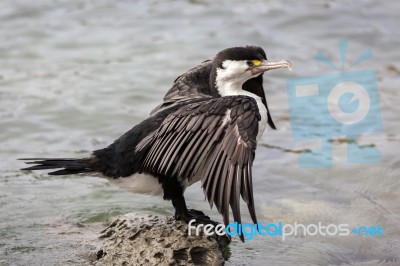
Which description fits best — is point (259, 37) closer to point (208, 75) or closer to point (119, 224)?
point (208, 75)

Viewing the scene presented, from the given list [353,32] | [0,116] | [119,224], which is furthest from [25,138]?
[353,32]

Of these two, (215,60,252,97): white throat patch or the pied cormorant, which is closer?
the pied cormorant

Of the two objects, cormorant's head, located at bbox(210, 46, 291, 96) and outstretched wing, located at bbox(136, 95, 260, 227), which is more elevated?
cormorant's head, located at bbox(210, 46, 291, 96)

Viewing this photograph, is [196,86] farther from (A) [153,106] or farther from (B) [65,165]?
(A) [153,106]

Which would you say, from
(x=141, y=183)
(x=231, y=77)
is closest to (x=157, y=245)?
(x=141, y=183)

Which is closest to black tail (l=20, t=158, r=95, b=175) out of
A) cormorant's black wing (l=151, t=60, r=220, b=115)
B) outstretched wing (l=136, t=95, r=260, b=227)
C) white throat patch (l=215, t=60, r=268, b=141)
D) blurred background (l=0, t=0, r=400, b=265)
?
outstretched wing (l=136, t=95, r=260, b=227)

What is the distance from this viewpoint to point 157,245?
5.41 m

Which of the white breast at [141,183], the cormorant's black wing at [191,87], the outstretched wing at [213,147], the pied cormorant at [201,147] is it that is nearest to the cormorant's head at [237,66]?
the pied cormorant at [201,147]

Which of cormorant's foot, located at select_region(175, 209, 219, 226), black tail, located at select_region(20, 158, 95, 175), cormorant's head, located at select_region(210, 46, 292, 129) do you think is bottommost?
cormorant's foot, located at select_region(175, 209, 219, 226)

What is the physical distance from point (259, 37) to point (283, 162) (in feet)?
13.7

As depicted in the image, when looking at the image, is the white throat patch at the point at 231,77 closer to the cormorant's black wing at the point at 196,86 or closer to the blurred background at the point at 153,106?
the cormorant's black wing at the point at 196,86

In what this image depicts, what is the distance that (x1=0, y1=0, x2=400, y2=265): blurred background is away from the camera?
253 inches

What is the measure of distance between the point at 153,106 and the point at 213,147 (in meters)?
5.06

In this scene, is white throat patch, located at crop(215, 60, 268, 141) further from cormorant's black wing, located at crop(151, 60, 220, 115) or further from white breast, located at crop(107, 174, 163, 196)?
white breast, located at crop(107, 174, 163, 196)
